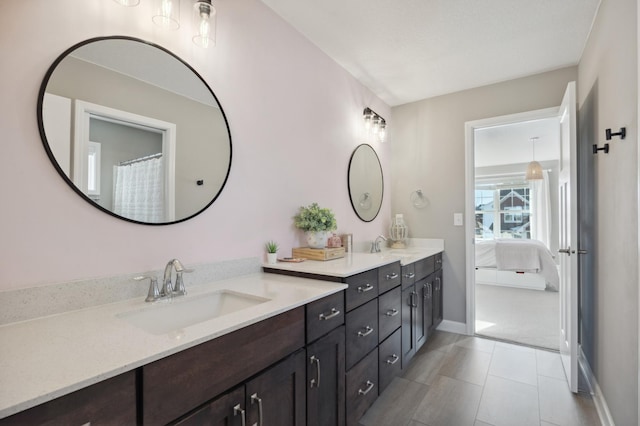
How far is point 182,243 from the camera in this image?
1454 mm

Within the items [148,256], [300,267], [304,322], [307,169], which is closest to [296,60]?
[307,169]

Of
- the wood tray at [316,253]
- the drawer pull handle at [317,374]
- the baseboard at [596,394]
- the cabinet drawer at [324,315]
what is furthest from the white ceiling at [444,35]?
the baseboard at [596,394]

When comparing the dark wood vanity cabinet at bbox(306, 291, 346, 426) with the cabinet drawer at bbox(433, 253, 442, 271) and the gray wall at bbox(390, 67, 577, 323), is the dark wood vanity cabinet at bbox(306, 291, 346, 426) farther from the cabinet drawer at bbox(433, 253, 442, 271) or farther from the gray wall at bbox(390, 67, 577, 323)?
the gray wall at bbox(390, 67, 577, 323)

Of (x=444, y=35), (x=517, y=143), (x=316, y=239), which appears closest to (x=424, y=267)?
(x=316, y=239)

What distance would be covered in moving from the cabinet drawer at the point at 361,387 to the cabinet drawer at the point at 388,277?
1.27ft

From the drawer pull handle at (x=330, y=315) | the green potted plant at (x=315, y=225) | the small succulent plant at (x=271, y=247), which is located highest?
the green potted plant at (x=315, y=225)

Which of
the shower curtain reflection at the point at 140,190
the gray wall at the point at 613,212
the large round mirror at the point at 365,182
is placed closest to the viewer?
the shower curtain reflection at the point at 140,190

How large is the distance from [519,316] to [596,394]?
5.73 ft

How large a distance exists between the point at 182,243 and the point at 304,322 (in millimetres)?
695

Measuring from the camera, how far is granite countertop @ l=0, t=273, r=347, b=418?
61cm

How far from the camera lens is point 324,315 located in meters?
1.38

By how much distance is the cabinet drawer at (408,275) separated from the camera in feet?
7.28

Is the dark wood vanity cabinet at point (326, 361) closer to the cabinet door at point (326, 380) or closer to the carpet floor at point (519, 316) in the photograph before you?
the cabinet door at point (326, 380)

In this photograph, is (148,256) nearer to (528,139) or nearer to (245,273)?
(245,273)
